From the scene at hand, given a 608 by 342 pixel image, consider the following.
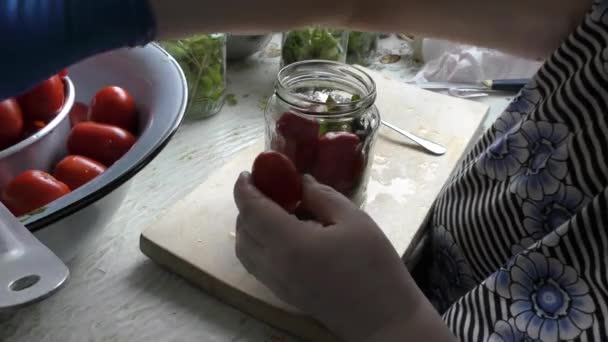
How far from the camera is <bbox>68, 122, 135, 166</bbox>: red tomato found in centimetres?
49

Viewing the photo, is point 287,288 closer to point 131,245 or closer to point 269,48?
point 131,245

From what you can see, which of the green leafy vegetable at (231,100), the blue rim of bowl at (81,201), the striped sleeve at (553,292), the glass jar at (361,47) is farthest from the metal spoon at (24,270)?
the glass jar at (361,47)

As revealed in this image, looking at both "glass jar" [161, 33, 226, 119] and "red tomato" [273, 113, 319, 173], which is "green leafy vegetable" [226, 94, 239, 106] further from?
"red tomato" [273, 113, 319, 173]

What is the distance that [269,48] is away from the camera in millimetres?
809

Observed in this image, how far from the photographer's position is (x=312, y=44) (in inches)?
28.2

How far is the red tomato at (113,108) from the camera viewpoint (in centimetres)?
51

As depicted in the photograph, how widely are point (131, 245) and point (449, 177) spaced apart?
29 centimetres

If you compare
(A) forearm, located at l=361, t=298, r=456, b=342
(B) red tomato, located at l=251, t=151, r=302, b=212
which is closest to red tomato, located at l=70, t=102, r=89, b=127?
(B) red tomato, located at l=251, t=151, r=302, b=212

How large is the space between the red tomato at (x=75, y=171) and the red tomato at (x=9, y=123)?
2.0 inches

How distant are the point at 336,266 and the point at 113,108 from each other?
242 millimetres

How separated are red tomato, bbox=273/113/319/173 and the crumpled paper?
0.33m

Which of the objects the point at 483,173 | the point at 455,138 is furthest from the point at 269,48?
the point at 483,173

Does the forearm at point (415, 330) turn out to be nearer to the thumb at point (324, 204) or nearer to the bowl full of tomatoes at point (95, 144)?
the thumb at point (324, 204)

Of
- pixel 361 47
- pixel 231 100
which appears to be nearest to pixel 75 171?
pixel 231 100
